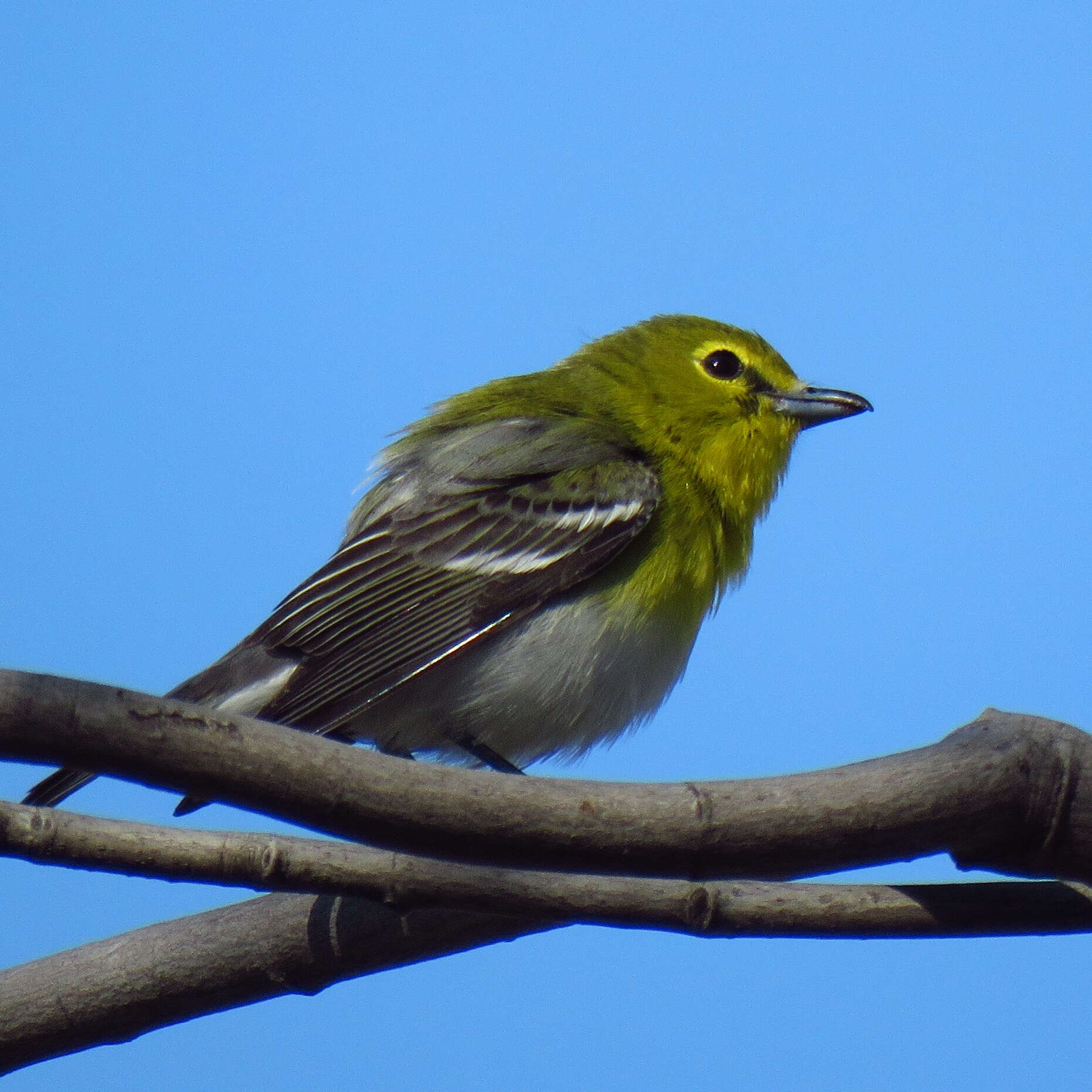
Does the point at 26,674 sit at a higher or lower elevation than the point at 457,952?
higher

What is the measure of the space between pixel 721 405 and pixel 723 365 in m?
0.26

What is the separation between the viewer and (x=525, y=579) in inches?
173

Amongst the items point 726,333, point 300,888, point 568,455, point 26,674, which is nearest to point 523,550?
point 568,455

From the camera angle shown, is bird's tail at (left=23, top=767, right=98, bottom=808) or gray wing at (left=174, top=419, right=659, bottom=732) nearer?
bird's tail at (left=23, top=767, right=98, bottom=808)

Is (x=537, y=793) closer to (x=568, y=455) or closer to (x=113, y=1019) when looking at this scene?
(x=113, y=1019)

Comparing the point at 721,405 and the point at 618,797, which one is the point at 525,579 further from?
the point at 618,797

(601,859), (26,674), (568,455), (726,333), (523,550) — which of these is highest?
(726,333)

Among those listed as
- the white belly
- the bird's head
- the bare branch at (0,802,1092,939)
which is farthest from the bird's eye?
the bare branch at (0,802,1092,939)

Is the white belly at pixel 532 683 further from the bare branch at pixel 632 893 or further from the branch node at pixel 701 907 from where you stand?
the branch node at pixel 701 907

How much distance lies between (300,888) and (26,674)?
84 centimetres

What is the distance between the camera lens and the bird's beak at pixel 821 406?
5215mm

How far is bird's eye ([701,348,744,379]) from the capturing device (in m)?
5.41

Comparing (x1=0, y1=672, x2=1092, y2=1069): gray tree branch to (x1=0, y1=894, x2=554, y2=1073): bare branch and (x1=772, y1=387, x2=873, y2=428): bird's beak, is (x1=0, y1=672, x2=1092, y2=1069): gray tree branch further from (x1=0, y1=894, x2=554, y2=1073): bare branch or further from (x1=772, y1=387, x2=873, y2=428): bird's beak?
(x1=772, y1=387, x2=873, y2=428): bird's beak

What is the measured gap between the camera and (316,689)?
407cm
